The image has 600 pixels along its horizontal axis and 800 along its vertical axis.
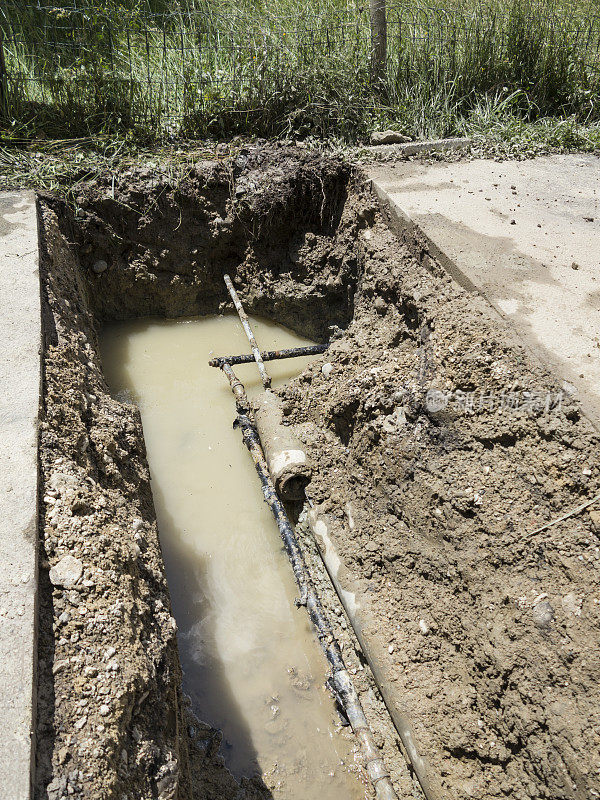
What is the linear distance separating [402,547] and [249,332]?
7.42ft

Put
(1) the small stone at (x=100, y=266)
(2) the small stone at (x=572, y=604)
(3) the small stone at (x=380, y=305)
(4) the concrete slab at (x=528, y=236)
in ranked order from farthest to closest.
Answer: (1) the small stone at (x=100, y=266) → (3) the small stone at (x=380, y=305) → (4) the concrete slab at (x=528, y=236) → (2) the small stone at (x=572, y=604)

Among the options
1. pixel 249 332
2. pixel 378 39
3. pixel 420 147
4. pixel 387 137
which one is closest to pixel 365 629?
pixel 249 332

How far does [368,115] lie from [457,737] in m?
4.99

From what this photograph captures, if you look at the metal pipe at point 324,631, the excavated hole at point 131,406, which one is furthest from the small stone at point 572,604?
the excavated hole at point 131,406

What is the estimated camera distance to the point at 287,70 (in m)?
5.61

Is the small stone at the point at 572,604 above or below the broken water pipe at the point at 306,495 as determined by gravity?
above

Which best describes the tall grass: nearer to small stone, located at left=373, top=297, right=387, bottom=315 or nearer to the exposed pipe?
small stone, located at left=373, top=297, right=387, bottom=315

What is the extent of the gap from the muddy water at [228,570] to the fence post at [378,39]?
8.60 ft

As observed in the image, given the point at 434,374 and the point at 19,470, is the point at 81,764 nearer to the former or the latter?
the point at 19,470

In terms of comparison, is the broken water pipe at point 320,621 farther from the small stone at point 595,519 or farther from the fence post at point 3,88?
the fence post at point 3,88

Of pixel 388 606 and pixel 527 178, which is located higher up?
pixel 527 178

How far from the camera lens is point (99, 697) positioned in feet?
6.28

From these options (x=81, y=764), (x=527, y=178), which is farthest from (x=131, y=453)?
(x=527, y=178)

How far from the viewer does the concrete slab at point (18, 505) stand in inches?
65.9
